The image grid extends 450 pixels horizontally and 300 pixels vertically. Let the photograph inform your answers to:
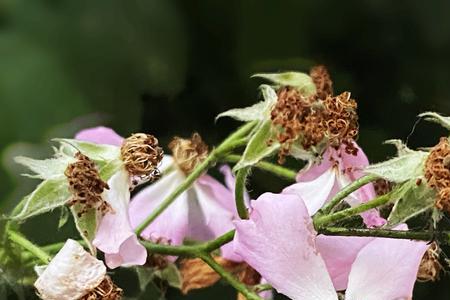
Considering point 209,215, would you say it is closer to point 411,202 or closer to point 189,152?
point 189,152

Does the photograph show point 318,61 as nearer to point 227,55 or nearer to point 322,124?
point 227,55

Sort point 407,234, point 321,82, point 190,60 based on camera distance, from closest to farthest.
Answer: point 407,234 → point 321,82 → point 190,60

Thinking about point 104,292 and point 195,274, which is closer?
point 104,292

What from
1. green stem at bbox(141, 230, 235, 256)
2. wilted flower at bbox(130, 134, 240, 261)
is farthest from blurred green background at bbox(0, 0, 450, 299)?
green stem at bbox(141, 230, 235, 256)

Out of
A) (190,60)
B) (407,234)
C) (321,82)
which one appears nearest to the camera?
(407,234)

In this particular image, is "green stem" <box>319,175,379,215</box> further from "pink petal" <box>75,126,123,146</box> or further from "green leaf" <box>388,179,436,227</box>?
"pink petal" <box>75,126,123,146</box>

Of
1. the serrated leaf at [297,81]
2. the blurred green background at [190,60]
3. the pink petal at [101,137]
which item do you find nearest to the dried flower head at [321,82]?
the serrated leaf at [297,81]

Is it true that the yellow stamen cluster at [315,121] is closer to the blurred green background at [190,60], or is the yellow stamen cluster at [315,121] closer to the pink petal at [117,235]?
the pink petal at [117,235]

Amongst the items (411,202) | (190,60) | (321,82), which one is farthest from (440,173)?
(190,60)
